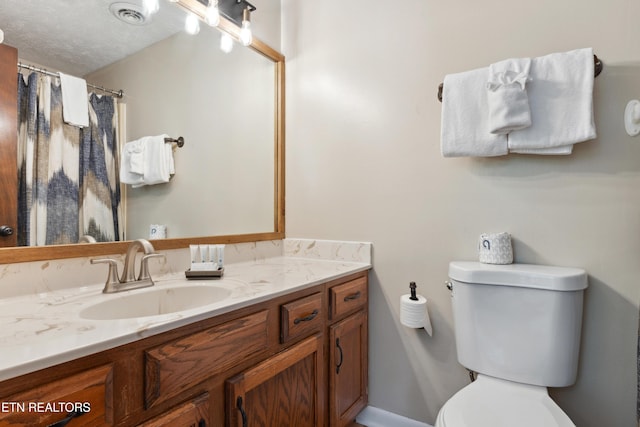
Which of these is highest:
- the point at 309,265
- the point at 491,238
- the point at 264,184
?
the point at 264,184

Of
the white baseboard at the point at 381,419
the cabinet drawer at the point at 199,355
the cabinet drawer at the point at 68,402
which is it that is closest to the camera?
the cabinet drawer at the point at 68,402

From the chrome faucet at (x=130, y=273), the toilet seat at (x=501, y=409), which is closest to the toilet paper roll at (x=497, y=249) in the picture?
the toilet seat at (x=501, y=409)

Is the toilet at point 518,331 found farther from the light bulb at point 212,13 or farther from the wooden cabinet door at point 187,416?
the light bulb at point 212,13

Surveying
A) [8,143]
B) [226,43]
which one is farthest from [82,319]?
[226,43]

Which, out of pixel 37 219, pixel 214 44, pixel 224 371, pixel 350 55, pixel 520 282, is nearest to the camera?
pixel 224 371

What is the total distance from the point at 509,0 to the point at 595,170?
2.42 ft

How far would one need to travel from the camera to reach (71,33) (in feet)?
3.56

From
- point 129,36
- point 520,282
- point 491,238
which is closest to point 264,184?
point 129,36

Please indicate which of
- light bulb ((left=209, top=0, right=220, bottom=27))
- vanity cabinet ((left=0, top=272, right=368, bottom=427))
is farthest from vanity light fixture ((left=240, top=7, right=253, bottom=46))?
vanity cabinet ((left=0, top=272, right=368, bottom=427))

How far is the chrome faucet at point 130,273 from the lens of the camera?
1.03 metres

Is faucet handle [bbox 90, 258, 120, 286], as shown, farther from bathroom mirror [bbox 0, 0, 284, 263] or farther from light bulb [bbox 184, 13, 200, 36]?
light bulb [bbox 184, 13, 200, 36]

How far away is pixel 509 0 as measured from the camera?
52.7 inches

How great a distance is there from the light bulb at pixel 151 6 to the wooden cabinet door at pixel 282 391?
1.32 metres

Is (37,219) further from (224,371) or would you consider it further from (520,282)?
(520,282)
